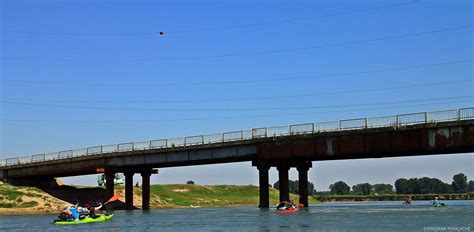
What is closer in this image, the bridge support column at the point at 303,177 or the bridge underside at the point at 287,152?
the bridge underside at the point at 287,152

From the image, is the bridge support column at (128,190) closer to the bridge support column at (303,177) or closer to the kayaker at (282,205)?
the bridge support column at (303,177)

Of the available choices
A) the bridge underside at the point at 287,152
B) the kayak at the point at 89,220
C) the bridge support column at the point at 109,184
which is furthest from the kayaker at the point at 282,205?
the bridge support column at the point at 109,184

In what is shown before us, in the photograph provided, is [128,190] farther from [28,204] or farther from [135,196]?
[135,196]

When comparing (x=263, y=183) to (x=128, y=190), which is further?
(x=128, y=190)

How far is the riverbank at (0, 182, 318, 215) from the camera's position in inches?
3807

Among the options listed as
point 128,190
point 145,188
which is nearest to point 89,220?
point 128,190

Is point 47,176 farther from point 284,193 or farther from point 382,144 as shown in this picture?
point 382,144

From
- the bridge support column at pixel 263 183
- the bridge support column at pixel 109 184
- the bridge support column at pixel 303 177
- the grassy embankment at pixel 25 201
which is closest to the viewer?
the bridge support column at pixel 263 183

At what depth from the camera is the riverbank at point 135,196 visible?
317 feet

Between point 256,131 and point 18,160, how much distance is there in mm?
52176

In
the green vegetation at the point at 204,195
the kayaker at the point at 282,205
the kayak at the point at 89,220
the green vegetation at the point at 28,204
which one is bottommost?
the green vegetation at the point at 204,195

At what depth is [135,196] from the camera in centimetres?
12344

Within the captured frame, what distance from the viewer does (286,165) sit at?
8612 cm

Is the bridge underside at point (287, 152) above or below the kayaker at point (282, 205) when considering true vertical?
above
